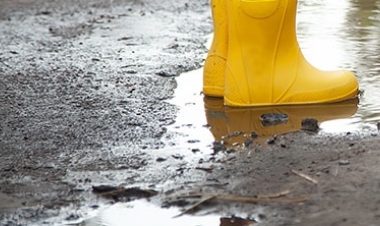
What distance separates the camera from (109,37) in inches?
343

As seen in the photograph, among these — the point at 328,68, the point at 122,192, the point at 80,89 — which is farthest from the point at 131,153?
the point at 328,68

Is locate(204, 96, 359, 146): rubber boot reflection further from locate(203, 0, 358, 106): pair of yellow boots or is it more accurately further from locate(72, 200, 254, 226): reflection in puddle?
locate(72, 200, 254, 226): reflection in puddle

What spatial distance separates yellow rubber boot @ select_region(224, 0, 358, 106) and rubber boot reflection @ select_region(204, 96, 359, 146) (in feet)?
0.21

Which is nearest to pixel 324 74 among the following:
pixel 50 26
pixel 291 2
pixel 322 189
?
pixel 291 2

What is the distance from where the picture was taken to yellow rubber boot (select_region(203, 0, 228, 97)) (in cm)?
584

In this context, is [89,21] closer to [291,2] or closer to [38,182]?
[291,2]

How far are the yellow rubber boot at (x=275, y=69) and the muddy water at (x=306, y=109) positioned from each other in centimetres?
8

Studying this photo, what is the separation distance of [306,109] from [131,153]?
128 centimetres

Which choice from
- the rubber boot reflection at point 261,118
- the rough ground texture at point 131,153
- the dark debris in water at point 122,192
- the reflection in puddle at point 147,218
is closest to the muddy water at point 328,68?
the rubber boot reflection at point 261,118

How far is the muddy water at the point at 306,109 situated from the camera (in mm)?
4969

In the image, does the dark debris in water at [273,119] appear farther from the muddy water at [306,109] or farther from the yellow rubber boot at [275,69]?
the yellow rubber boot at [275,69]

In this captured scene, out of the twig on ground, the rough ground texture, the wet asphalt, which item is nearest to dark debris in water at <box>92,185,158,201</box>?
the rough ground texture

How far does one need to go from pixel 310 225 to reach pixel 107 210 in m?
0.93

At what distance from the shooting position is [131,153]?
4.84 meters
